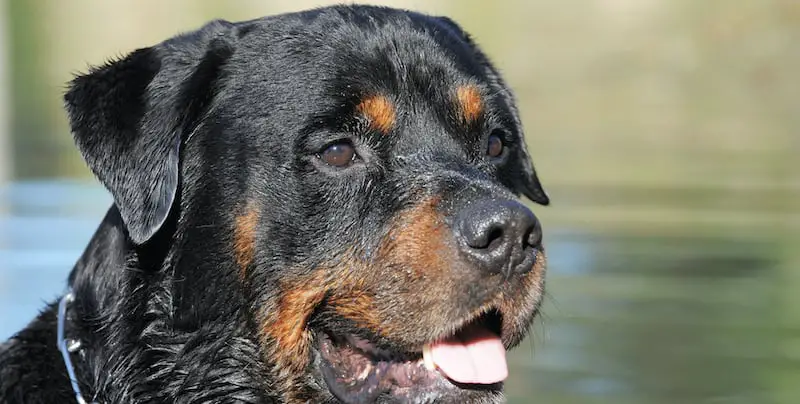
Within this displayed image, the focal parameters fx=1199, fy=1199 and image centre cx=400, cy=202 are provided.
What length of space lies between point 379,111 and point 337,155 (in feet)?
0.66

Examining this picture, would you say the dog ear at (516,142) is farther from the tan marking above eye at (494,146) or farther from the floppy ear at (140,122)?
the floppy ear at (140,122)

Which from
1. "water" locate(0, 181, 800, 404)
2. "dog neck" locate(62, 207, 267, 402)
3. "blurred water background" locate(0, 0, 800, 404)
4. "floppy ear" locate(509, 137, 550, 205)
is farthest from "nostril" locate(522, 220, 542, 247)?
"blurred water background" locate(0, 0, 800, 404)

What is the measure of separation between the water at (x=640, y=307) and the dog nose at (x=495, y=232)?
0.91 metres

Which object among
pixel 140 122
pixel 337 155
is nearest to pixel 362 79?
pixel 337 155

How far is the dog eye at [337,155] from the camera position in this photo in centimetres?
383

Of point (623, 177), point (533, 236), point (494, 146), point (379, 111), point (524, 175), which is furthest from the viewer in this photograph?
point (623, 177)

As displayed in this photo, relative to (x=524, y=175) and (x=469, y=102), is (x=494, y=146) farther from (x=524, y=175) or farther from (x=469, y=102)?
(x=524, y=175)

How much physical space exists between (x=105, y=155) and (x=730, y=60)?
1788cm

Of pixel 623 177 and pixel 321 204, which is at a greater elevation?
pixel 321 204

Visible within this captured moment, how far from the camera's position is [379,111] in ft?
12.7

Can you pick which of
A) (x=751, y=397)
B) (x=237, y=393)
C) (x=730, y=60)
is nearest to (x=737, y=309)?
(x=751, y=397)

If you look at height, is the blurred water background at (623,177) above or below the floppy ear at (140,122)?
below

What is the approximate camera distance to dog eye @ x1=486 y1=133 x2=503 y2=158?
4.29m

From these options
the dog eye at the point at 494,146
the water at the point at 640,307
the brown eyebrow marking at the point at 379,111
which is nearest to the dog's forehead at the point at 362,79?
the brown eyebrow marking at the point at 379,111
